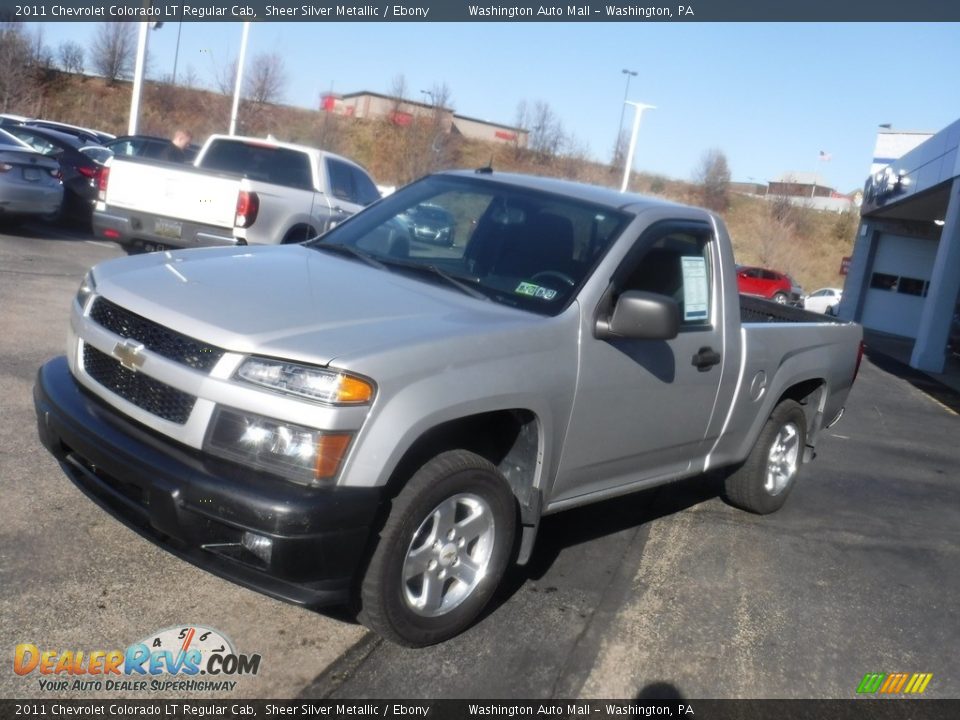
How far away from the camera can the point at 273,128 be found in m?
47.5

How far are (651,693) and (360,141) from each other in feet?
197

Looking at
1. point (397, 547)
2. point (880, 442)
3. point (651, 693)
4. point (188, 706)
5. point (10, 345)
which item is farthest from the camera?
point (880, 442)

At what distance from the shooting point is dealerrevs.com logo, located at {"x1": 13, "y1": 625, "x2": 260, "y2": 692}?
3.33m

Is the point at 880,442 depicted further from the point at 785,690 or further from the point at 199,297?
the point at 199,297

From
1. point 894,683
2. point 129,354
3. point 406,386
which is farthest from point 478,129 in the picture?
point 406,386

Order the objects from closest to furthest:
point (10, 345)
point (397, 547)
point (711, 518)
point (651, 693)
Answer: point (397, 547), point (651, 693), point (711, 518), point (10, 345)

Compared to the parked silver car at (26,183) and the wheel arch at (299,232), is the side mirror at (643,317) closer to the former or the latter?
the wheel arch at (299,232)

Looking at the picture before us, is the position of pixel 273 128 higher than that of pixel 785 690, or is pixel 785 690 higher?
pixel 273 128

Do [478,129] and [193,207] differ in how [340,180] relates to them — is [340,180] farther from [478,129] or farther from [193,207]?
[478,129]

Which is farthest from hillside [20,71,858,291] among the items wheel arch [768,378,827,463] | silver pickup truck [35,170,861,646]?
silver pickup truck [35,170,861,646]

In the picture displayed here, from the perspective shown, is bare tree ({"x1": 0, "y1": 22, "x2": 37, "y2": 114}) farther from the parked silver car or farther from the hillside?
the parked silver car

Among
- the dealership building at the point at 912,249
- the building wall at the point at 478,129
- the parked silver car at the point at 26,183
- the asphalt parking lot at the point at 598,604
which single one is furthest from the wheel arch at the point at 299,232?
the building wall at the point at 478,129

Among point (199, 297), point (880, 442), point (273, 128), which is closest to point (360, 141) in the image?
point (273, 128)

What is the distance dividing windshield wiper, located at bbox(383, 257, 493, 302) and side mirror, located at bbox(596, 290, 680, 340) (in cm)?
57
